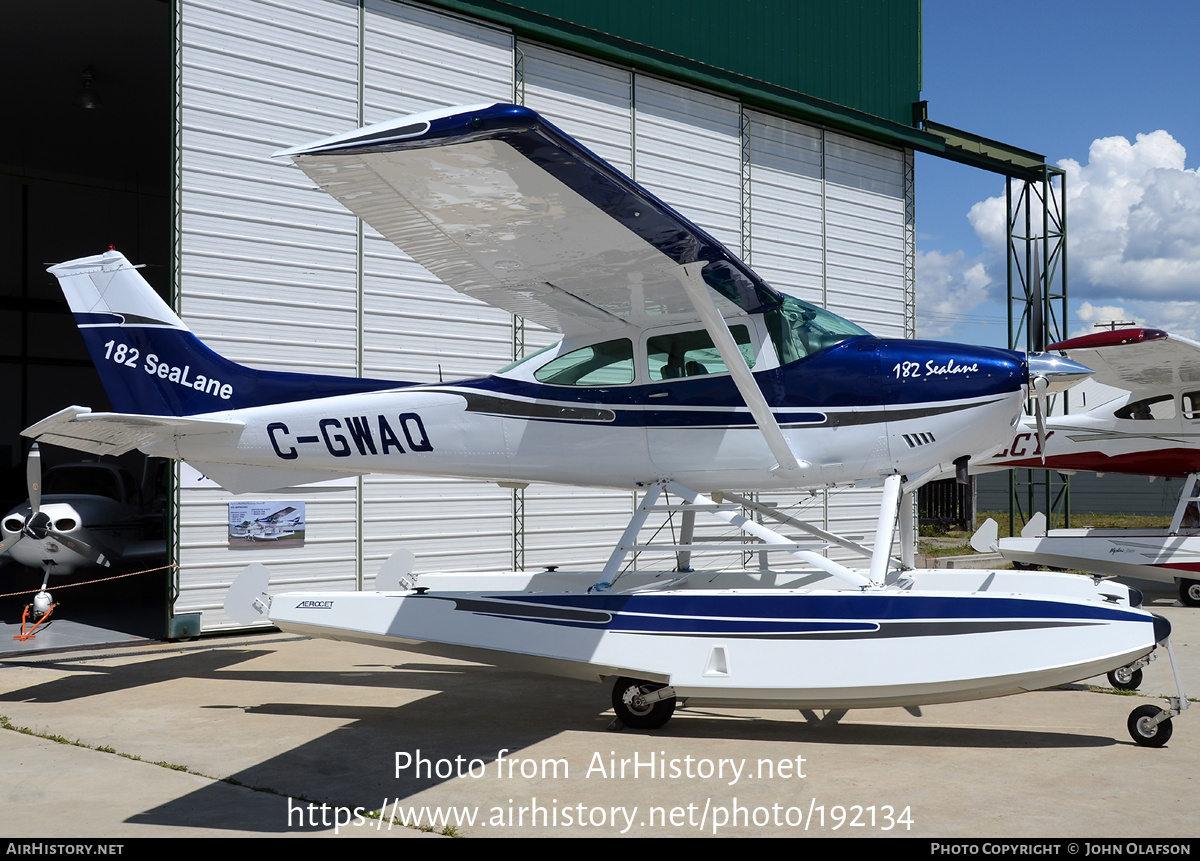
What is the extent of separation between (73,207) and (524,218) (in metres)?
20.3

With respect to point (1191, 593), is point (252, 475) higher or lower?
higher

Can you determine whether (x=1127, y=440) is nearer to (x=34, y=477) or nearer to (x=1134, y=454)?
(x=1134, y=454)

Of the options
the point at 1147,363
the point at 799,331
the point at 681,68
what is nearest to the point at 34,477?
the point at 799,331

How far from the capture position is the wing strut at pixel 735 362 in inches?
225

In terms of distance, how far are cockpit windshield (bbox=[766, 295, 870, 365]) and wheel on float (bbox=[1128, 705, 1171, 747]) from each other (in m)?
2.83

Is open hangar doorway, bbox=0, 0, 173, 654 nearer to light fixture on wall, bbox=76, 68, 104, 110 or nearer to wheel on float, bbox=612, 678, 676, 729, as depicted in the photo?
light fixture on wall, bbox=76, 68, 104, 110

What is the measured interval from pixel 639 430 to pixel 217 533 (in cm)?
534

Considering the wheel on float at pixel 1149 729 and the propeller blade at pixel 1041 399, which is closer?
the wheel on float at pixel 1149 729

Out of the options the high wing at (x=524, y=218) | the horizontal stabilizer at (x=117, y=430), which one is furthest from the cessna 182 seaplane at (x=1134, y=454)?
the horizontal stabilizer at (x=117, y=430)

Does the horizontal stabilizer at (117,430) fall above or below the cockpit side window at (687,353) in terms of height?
below

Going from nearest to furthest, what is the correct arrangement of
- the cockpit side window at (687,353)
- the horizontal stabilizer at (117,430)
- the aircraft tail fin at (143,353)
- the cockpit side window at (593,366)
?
the horizontal stabilizer at (117,430), the cockpit side window at (687,353), the cockpit side window at (593,366), the aircraft tail fin at (143,353)

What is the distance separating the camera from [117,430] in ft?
21.9

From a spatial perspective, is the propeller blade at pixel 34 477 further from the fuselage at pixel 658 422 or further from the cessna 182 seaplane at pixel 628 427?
the fuselage at pixel 658 422

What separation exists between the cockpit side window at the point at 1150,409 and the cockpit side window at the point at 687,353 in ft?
30.2
